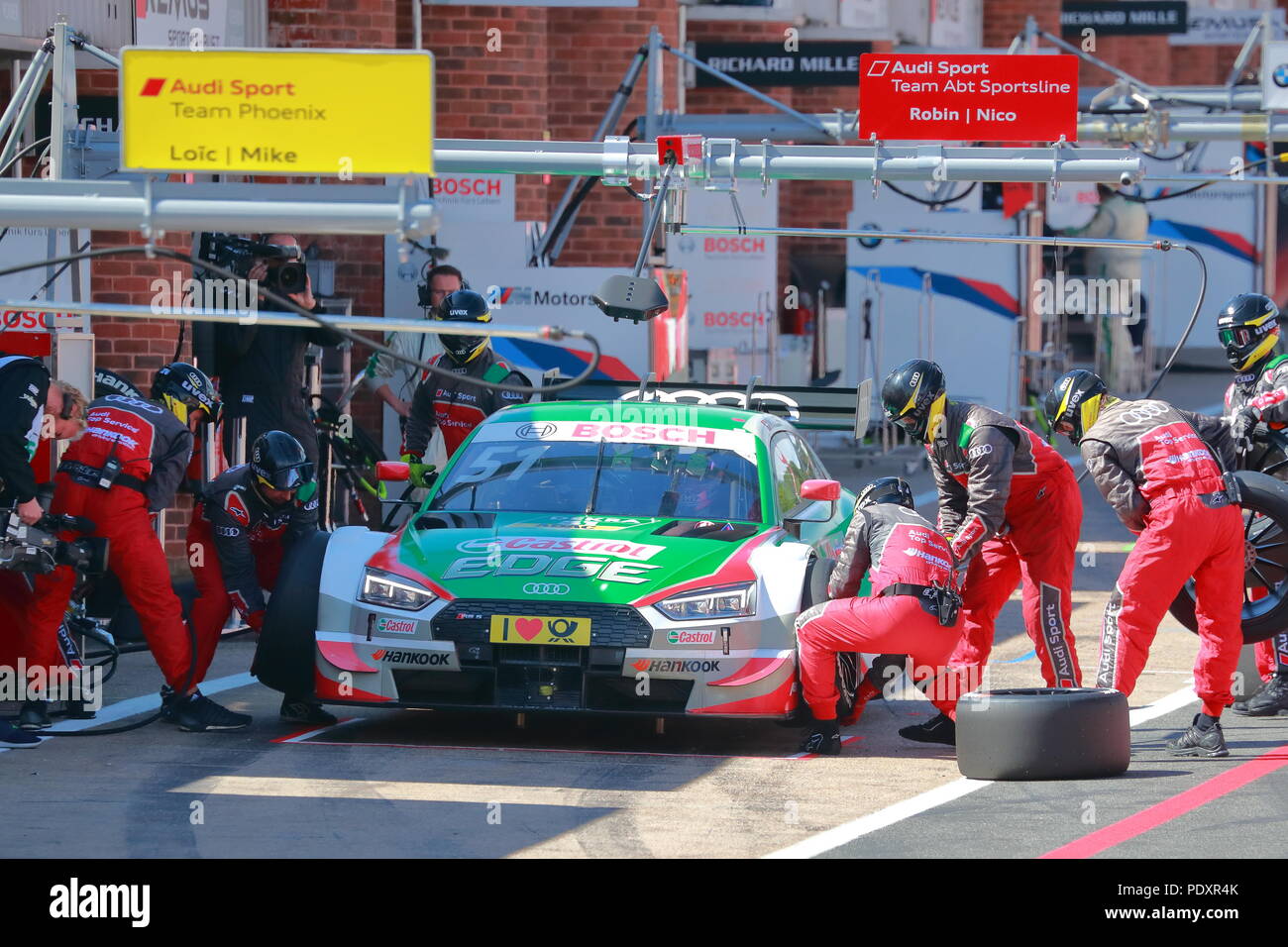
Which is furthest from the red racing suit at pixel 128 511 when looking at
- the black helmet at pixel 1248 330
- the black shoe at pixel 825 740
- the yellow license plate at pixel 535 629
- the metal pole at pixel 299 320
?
the black helmet at pixel 1248 330

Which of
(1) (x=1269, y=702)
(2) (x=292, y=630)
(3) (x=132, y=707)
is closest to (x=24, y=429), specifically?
(2) (x=292, y=630)

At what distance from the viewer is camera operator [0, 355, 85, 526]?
895 centimetres

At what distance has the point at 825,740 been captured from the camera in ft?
29.7

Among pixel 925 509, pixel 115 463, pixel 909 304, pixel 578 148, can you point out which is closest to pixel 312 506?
pixel 115 463

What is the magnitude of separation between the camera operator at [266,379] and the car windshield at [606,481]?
2.37 m

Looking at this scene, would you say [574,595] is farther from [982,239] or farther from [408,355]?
[408,355]

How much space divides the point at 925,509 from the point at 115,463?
30.9 feet

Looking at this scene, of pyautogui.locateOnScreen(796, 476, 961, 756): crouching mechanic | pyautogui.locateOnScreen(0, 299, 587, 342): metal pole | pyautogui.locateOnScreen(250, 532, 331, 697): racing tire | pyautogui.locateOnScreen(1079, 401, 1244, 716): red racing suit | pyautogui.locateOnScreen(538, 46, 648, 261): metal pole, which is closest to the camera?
pyautogui.locateOnScreen(0, 299, 587, 342): metal pole

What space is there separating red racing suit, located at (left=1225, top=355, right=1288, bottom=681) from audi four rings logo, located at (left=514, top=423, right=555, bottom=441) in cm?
341

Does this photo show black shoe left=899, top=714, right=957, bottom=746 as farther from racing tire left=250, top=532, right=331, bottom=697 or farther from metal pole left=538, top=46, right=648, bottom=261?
metal pole left=538, top=46, right=648, bottom=261

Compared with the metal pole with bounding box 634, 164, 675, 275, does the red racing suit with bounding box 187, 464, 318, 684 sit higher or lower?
lower

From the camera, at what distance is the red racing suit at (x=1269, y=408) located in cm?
1027

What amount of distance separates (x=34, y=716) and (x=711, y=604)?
10.1ft

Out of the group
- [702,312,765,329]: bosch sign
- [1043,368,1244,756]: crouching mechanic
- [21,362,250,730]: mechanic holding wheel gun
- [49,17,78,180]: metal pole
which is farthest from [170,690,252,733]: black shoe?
[702,312,765,329]: bosch sign
